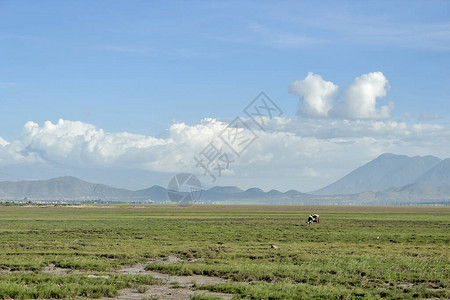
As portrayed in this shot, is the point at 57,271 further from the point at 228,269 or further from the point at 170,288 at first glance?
the point at 228,269

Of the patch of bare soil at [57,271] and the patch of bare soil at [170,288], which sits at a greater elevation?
the patch of bare soil at [57,271]

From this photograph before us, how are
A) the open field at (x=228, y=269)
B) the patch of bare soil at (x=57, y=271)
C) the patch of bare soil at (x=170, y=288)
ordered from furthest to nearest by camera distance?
the patch of bare soil at (x=57, y=271) < the open field at (x=228, y=269) < the patch of bare soil at (x=170, y=288)

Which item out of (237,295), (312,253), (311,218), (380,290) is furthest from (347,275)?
(311,218)

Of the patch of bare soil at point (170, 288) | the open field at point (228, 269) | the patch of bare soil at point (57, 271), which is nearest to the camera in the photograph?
the patch of bare soil at point (170, 288)

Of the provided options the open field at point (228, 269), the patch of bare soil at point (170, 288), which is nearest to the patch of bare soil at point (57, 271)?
the open field at point (228, 269)

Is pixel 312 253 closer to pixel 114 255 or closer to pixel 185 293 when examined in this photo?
pixel 114 255

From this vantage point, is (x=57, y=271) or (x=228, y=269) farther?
(x=57, y=271)

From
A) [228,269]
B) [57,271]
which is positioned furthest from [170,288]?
[57,271]

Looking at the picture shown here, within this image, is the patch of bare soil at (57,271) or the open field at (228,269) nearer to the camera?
the open field at (228,269)

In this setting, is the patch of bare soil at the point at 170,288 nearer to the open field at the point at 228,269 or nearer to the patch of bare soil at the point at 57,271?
the open field at the point at 228,269

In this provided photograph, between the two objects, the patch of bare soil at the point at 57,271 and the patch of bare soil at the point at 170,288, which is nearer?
the patch of bare soil at the point at 170,288

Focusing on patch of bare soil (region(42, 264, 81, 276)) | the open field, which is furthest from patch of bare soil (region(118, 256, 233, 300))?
patch of bare soil (region(42, 264, 81, 276))

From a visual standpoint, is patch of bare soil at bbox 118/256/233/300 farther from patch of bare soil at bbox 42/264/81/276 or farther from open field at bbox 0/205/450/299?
patch of bare soil at bbox 42/264/81/276

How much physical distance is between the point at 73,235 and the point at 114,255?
694 inches
